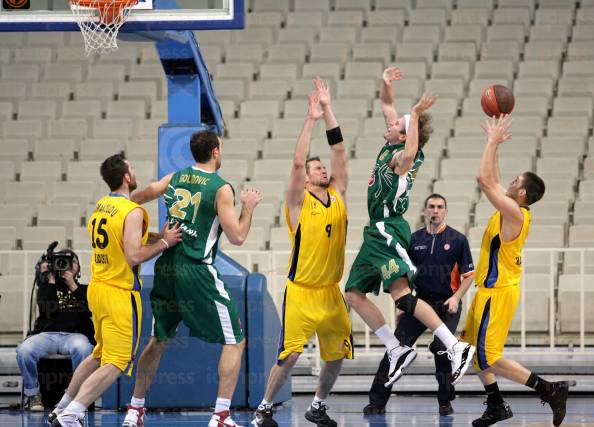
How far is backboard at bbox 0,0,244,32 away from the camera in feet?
26.8

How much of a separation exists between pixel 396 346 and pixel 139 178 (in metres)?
6.76

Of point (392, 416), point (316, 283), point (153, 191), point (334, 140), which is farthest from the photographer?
point (392, 416)

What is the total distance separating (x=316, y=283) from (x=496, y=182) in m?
1.53

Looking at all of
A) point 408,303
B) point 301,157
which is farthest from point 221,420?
point 301,157

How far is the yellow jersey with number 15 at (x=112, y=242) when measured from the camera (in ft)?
25.0

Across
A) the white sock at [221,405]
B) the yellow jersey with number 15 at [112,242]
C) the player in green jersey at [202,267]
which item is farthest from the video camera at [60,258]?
the white sock at [221,405]

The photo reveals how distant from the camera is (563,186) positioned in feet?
44.9

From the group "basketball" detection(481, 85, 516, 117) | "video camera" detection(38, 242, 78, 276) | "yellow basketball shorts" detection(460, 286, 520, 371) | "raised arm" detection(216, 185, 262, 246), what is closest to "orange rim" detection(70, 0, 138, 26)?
"raised arm" detection(216, 185, 262, 246)

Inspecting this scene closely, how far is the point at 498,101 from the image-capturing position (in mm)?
8148

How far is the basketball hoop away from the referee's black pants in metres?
3.38

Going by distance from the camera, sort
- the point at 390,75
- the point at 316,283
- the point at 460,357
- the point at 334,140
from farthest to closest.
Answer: the point at 390,75 < the point at 316,283 < the point at 334,140 < the point at 460,357

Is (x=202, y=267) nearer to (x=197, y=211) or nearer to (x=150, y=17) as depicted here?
(x=197, y=211)

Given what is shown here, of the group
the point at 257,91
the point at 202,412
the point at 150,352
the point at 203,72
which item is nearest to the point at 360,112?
the point at 257,91

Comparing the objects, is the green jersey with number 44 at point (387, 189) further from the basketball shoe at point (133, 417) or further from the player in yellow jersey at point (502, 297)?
the basketball shoe at point (133, 417)
